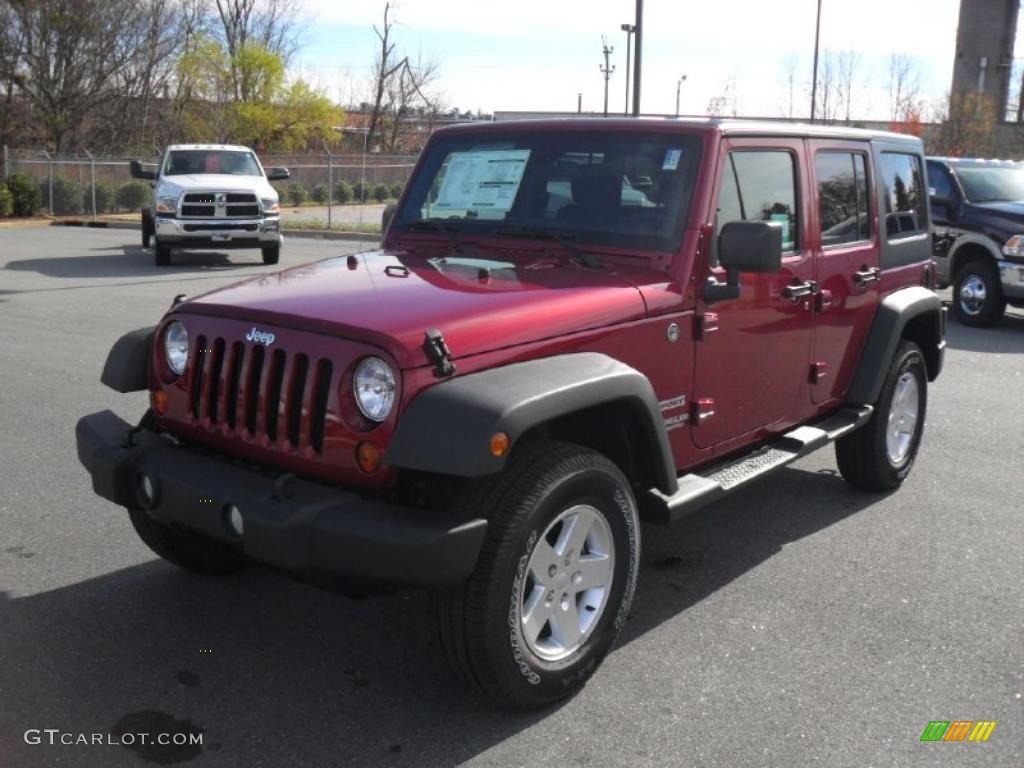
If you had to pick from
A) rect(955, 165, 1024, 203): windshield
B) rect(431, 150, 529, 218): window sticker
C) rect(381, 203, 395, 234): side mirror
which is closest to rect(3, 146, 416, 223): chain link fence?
rect(955, 165, 1024, 203): windshield

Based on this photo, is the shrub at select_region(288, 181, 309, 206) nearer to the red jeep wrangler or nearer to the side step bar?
the red jeep wrangler

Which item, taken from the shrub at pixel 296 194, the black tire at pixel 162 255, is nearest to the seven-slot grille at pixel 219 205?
the black tire at pixel 162 255

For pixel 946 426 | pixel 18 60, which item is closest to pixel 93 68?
pixel 18 60

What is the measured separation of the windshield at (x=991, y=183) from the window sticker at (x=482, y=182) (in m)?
9.99

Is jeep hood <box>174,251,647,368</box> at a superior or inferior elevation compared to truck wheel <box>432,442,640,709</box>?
superior

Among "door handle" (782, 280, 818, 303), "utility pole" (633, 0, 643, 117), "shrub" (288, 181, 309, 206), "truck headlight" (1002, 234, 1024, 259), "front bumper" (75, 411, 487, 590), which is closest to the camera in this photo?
"front bumper" (75, 411, 487, 590)

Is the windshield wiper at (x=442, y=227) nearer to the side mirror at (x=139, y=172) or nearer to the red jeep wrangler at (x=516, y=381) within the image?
the red jeep wrangler at (x=516, y=381)

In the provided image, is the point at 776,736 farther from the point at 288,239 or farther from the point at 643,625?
the point at 288,239

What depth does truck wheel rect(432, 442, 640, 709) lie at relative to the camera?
10.9 feet

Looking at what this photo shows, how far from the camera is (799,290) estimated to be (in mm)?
4965

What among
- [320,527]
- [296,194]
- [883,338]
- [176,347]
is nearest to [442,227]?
[176,347]

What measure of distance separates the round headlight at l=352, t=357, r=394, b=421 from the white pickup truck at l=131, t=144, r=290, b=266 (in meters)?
14.6

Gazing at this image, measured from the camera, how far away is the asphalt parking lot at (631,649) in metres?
3.42

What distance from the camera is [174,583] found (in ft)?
15.2
